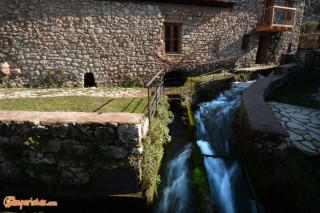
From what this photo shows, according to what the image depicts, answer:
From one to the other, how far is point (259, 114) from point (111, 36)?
6.57 meters

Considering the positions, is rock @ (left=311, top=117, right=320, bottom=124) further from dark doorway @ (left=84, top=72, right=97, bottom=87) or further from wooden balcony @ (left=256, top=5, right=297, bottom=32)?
dark doorway @ (left=84, top=72, right=97, bottom=87)

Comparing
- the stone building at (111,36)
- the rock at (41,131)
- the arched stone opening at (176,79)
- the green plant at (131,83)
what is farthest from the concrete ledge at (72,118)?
the arched stone opening at (176,79)

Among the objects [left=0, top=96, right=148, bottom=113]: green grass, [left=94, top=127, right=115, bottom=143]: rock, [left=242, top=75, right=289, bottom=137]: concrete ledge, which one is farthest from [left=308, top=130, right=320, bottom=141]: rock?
[left=94, top=127, right=115, bottom=143]: rock

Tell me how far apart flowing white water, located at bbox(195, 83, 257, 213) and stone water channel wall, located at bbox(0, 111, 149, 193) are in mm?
1981

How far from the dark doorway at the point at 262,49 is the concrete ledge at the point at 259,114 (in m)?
7.37

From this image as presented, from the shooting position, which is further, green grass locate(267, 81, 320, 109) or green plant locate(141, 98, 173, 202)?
green grass locate(267, 81, 320, 109)

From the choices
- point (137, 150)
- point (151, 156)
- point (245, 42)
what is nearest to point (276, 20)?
point (245, 42)

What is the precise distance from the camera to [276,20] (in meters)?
12.6

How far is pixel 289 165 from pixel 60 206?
416 centimetres

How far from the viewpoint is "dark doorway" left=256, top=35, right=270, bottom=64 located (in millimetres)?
13312

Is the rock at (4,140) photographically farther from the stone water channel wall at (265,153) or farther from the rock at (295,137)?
the rock at (295,137)

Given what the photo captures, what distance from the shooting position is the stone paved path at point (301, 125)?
4752 millimetres

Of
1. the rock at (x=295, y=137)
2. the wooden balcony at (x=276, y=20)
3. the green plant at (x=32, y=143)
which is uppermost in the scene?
the wooden balcony at (x=276, y=20)

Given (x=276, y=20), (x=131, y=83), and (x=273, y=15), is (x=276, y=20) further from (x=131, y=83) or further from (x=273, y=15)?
(x=131, y=83)
